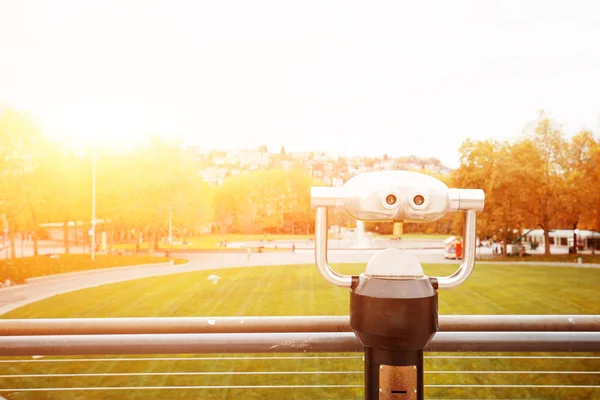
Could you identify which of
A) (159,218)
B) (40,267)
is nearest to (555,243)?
(159,218)

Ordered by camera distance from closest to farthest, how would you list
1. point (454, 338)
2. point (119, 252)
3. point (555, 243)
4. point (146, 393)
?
1. point (454, 338)
2. point (146, 393)
3. point (119, 252)
4. point (555, 243)

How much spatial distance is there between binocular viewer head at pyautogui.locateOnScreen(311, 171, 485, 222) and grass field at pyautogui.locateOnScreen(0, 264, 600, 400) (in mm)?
3322

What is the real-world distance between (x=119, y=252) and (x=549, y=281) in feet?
58.8

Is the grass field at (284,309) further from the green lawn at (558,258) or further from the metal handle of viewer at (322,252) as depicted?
the metal handle of viewer at (322,252)

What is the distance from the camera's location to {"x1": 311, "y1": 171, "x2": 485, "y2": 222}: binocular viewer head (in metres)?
0.78

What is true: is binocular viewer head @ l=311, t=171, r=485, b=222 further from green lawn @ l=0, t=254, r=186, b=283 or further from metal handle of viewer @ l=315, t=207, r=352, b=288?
green lawn @ l=0, t=254, r=186, b=283

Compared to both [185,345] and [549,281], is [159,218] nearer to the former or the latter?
[549,281]

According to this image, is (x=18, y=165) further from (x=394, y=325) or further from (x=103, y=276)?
(x=394, y=325)

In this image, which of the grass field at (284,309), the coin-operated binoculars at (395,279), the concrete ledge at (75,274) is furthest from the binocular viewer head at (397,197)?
the concrete ledge at (75,274)

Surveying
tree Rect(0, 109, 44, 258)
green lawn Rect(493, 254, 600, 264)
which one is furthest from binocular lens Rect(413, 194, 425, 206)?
green lawn Rect(493, 254, 600, 264)

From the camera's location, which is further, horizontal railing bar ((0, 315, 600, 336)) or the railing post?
horizontal railing bar ((0, 315, 600, 336))

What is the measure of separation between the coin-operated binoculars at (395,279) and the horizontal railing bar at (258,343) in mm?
235

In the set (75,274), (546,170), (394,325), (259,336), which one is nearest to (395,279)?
(394,325)

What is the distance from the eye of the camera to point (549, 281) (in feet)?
49.2
